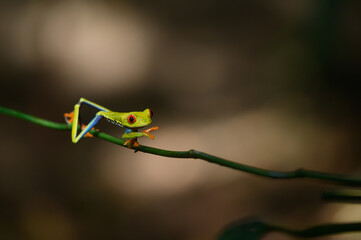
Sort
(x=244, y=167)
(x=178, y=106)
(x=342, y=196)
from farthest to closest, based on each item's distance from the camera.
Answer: (x=178, y=106), (x=342, y=196), (x=244, y=167)

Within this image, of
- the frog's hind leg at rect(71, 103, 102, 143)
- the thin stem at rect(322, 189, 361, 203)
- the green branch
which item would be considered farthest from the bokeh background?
the frog's hind leg at rect(71, 103, 102, 143)

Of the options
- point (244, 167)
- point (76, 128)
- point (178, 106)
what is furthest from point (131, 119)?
point (178, 106)

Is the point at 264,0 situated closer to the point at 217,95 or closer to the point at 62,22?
the point at 217,95

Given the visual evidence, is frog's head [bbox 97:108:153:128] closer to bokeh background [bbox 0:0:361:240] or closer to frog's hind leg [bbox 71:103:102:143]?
frog's hind leg [bbox 71:103:102:143]

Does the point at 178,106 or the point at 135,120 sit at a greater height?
the point at 178,106

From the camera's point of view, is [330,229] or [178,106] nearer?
[330,229]

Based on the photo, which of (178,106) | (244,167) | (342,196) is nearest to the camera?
(244,167)

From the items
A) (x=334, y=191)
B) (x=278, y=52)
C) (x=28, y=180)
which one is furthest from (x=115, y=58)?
(x=334, y=191)

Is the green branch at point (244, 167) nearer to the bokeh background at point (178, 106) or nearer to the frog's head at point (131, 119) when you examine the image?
the frog's head at point (131, 119)

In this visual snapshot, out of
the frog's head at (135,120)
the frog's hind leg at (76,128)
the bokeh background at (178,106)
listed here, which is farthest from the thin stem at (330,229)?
the bokeh background at (178,106)

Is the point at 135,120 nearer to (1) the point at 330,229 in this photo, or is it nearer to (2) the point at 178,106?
(1) the point at 330,229
